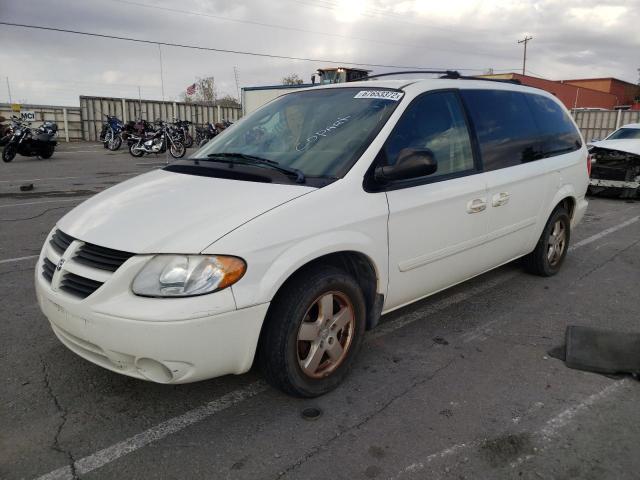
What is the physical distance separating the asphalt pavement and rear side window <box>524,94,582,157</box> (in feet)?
5.01

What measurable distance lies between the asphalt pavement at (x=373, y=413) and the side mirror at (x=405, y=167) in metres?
1.20

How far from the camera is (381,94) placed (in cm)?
346

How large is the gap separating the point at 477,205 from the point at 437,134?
1.95 feet

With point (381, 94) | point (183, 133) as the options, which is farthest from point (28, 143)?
point (381, 94)

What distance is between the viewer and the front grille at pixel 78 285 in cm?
251

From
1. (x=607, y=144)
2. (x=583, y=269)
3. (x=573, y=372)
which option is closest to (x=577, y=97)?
(x=607, y=144)

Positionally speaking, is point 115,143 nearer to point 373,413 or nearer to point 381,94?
point 381,94

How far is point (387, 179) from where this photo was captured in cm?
308

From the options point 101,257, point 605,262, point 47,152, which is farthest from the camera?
point 47,152

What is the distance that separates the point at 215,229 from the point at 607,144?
10.9m

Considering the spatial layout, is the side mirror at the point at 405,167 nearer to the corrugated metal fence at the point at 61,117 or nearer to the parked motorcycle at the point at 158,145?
the parked motorcycle at the point at 158,145

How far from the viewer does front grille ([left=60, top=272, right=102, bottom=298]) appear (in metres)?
2.51

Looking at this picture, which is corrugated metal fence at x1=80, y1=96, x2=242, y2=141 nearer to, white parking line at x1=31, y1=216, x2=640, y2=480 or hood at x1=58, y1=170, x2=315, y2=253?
hood at x1=58, y1=170, x2=315, y2=253

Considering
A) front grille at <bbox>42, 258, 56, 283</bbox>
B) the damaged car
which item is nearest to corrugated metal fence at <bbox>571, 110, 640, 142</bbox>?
the damaged car
